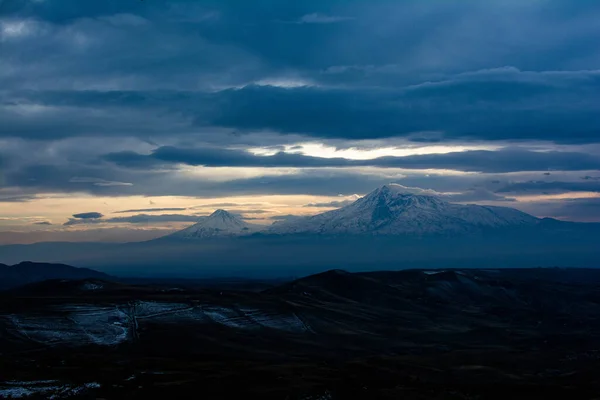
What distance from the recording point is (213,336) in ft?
553

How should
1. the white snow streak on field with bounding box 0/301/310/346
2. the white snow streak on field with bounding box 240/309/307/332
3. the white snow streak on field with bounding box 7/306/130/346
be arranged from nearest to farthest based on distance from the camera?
the white snow streak on field with bounding box 7/306/130/346, the white snow streak on field with bounding box 0/301/310/346, the white snow streak on field with bounding box 240/309/307/332

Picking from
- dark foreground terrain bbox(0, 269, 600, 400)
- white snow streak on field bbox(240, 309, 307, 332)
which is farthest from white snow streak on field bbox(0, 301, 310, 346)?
dark foreground terrain bbox(0, 269, 600, 400)

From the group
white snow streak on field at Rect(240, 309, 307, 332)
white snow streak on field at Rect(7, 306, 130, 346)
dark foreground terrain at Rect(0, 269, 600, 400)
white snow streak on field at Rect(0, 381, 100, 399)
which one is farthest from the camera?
white snow streak on field at Rect(240, 309, 307, 332)

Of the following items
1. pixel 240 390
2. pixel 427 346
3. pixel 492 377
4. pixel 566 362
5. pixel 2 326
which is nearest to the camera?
pixel 240 390

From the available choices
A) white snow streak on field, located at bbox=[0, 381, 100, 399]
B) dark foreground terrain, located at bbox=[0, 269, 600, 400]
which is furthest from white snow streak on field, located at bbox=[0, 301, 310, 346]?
white snow streak on field, located at bbox=[0, 381, 100, 399]

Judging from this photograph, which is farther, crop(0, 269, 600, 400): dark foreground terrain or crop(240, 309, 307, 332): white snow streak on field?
crop(240, 309, 307, 332): white snow streak on field

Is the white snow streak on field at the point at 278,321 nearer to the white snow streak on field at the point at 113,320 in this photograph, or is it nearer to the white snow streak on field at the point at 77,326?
the white snow streak on field at the point at 113,320

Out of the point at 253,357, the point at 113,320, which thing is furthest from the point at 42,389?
the point at 113,320

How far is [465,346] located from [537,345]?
722 inches

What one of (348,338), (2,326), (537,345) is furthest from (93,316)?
(537,345)

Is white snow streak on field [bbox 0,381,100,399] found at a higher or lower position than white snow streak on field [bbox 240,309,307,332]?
higher

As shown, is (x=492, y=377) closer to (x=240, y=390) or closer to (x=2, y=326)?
(x=240, y=390)

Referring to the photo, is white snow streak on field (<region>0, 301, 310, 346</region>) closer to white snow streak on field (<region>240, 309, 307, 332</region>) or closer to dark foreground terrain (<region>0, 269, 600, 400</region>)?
white snow streak on field (<region>240, 309, 307, 332</region>)

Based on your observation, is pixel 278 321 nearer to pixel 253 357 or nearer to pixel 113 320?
pixel 253 357
